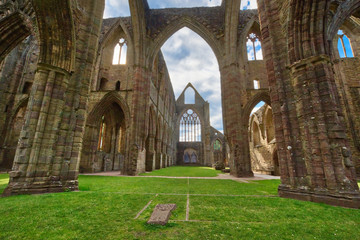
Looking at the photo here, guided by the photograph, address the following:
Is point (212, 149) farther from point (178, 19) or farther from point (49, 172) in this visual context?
point (49, 172)

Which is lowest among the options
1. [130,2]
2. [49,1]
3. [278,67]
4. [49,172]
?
[49,172]

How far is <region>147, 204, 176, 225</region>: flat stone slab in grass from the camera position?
6.98ft

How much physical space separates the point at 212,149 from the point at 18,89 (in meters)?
26.2

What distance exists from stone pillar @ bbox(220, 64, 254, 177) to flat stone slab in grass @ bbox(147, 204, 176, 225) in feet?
27.7

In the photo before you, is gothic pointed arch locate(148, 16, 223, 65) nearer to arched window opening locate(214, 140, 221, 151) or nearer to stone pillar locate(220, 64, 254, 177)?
stone pillar locate(220, 64, 254, 177)

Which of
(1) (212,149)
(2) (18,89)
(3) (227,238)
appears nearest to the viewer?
(3) (227,238)

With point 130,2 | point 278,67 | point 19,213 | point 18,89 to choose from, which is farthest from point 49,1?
point 18,89

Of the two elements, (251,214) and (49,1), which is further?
(49,1)

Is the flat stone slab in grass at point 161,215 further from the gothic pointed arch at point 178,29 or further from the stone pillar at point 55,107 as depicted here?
the gothic pointed arch at point 178,29

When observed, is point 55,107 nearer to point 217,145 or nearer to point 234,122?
Answer: point 234,122

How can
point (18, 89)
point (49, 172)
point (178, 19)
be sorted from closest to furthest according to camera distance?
point (49, 172) → point (18, 89) → point (178, 19)

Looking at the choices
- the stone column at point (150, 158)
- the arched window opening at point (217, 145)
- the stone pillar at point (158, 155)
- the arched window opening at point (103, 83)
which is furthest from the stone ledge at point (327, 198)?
the arched window opening at point (217, 145)

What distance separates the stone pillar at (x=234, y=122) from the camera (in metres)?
10.2

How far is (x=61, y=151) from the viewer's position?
15.2 feet
